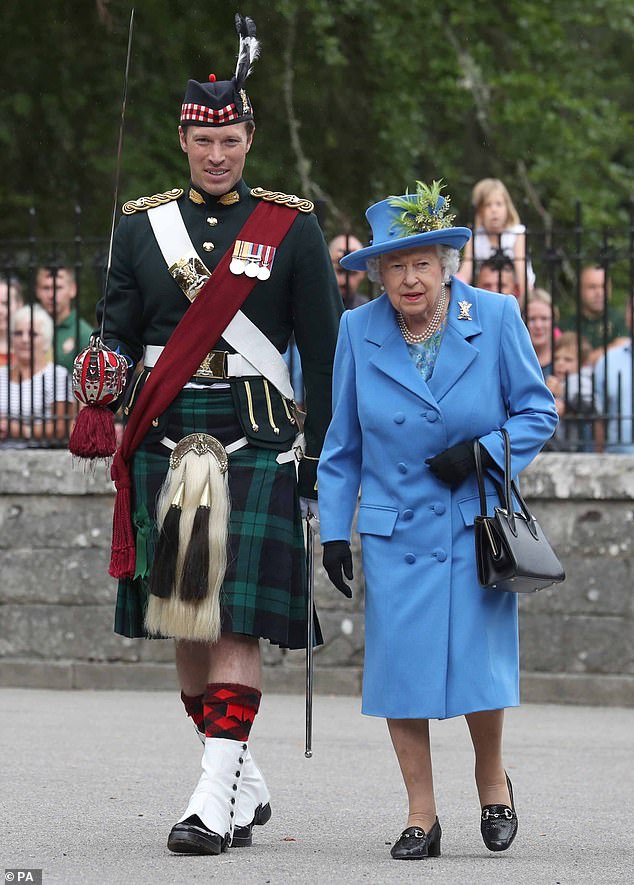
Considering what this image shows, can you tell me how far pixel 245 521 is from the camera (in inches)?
228

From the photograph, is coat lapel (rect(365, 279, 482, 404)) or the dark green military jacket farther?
the dark green military jacket

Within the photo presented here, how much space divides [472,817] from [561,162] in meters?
14.5

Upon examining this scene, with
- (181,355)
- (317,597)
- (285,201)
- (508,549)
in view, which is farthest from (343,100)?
(508,549)

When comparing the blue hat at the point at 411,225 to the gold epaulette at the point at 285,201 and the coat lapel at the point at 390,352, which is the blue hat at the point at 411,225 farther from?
the gold epaulette at the point at 285,201

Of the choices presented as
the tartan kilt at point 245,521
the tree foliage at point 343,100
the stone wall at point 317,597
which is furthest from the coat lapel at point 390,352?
the tree foliage at point 343,100

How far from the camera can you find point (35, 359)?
10875 mm

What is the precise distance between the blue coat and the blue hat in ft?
0.72

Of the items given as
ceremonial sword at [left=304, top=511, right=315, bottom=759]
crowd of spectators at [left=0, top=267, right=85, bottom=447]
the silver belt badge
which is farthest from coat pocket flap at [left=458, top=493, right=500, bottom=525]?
Answer: crowd of spectators at [left=0, top=267, right=85, bottom=447]

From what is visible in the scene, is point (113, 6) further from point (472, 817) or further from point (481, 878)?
point (481, 878)

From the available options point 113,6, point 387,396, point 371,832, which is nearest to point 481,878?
point 371,832

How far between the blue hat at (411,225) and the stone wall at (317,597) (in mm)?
4758

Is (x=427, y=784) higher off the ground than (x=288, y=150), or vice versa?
(x=288, y=150)

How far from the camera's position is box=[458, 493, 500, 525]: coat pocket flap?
5605mm

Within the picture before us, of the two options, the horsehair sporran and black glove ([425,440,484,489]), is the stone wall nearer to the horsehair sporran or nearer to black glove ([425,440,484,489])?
the horsehair sporran
